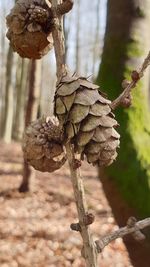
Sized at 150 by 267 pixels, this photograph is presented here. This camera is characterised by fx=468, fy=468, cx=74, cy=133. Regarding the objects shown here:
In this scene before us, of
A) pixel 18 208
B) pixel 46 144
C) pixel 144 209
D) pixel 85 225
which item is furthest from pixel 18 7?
pixel 18 208

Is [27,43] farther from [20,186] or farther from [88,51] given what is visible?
[88,51]

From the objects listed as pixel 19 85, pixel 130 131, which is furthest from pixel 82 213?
pixel 19 85

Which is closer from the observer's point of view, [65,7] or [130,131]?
[65,7]

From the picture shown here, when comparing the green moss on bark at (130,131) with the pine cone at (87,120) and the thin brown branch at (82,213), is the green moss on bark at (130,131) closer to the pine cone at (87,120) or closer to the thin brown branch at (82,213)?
the thin brown branch at (82,213)

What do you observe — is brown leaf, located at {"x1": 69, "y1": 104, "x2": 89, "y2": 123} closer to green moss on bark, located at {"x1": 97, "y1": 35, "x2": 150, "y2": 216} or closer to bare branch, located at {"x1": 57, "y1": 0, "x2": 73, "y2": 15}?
bare branch, located at {"x1": 57, "y1": 0, "x2": 73, "y2": 15}

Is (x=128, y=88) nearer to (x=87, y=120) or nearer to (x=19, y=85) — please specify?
(x=87, y=120)

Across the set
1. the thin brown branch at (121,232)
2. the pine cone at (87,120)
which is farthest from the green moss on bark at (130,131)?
the pine cone at (87,120)
